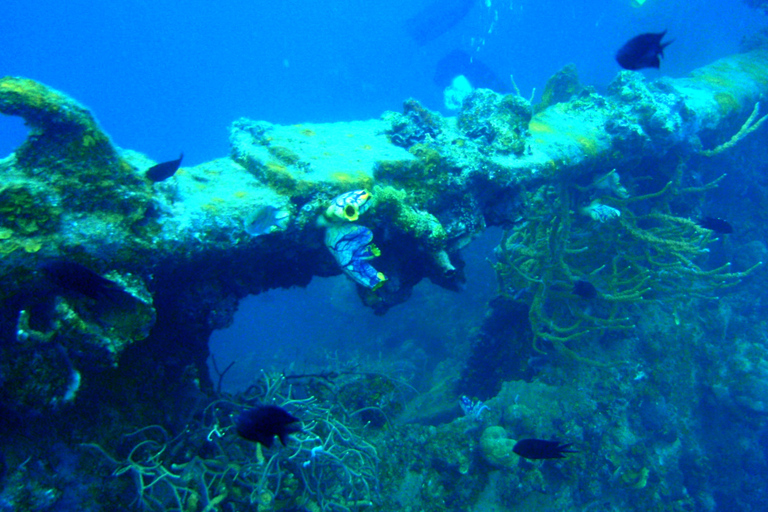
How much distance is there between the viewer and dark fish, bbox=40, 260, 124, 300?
1854 millimetres

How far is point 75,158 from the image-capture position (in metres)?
2.31

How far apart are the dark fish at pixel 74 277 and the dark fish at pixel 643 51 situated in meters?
4.52

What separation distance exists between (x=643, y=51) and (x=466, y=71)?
15.1 m

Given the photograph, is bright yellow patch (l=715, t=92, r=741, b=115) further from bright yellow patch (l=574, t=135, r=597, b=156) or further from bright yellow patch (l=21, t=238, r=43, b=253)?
bright yellow patch (l=21, t=238, r=43, b=253)

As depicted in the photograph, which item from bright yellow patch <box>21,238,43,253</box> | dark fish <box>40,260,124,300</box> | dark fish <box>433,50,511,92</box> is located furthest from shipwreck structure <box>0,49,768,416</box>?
dark fish <box>433,50,511,92</box>

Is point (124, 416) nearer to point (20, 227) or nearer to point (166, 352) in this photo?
point (166, 352)

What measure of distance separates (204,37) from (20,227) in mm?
111399

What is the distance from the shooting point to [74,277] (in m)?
1.90

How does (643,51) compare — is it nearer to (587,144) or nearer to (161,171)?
(587,144)

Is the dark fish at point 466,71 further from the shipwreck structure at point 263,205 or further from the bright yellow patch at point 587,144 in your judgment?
the bright yellow patch at point 587,144

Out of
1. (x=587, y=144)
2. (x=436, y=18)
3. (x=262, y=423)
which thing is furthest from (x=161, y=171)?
(x=436, y=18)

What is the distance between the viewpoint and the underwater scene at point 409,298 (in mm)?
2215

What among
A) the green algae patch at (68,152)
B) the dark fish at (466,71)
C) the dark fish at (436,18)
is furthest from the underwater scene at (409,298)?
the dark fish at (436,18)

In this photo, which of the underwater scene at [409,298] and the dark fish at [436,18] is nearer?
the underwater scene at [409,298]
